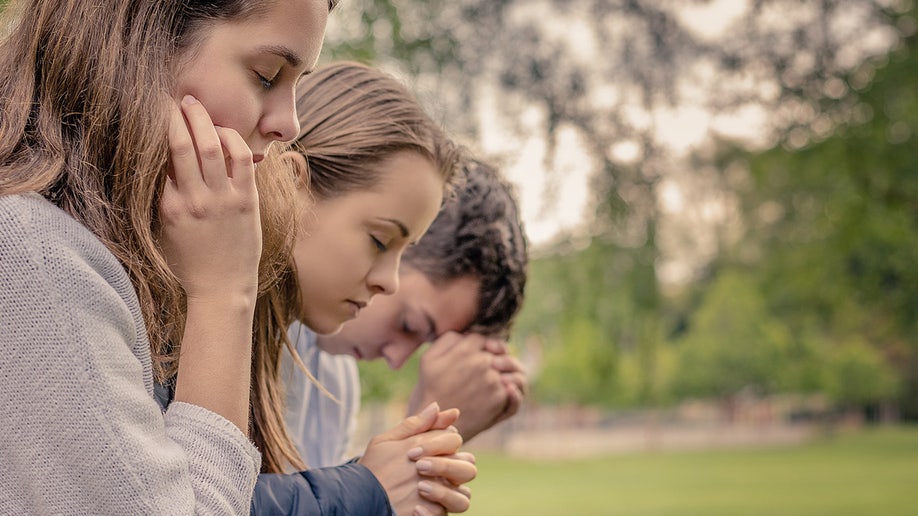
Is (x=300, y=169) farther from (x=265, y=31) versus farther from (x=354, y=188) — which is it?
(x=265, y=31)

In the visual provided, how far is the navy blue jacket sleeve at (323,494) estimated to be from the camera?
39.4 inches

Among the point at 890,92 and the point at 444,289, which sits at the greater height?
the point at 890,92

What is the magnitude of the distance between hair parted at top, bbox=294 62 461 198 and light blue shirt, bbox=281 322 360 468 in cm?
26

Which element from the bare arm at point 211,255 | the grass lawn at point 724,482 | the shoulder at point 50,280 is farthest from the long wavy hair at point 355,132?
the grass lawn at point 724,482

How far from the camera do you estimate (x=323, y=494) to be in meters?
1.04

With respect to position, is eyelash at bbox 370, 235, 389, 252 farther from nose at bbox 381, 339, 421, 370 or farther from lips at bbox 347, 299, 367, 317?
nose at bbox 381, 339, 421, 370

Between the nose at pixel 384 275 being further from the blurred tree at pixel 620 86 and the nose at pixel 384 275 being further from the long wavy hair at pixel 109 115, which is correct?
the blurred tree at pixel 620 86

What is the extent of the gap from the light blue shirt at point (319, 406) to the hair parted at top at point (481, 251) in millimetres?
226

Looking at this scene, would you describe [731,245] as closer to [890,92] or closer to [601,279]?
[890,92]

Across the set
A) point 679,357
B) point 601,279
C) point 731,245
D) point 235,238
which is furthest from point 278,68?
point 679,357

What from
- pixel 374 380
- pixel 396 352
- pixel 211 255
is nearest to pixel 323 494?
pixel 211 255

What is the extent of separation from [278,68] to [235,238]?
16 centimetres

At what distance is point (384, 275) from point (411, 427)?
0.27m

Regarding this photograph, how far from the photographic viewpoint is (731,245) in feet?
36.6
